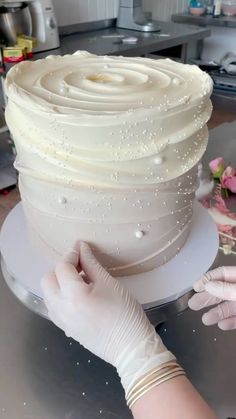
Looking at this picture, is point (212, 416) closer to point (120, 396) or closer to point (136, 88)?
point (120, 396)

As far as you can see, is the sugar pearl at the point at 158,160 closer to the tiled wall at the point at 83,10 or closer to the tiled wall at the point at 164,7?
the tiled wall at the point at 83,10

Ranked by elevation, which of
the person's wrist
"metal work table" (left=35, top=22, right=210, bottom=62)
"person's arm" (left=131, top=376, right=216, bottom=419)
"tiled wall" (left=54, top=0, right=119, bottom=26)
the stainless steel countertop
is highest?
"tiled wall" (left=54, top=0, right=119, bottom=26)

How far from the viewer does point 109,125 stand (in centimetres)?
68

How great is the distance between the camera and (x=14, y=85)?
77 centimetres

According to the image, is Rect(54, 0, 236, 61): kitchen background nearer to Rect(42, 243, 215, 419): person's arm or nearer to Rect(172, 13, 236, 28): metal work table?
Rect(172, 13, 236, 28): metal work table

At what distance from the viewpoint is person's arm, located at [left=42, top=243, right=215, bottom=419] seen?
64 cm

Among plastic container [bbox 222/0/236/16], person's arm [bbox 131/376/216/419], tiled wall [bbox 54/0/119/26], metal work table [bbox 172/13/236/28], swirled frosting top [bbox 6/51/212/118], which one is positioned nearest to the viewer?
person's arm [bbox 131/376/216/419]

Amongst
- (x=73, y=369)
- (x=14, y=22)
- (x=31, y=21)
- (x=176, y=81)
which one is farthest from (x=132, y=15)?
(x=73, y=369)

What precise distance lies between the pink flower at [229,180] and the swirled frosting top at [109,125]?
2.02 feet

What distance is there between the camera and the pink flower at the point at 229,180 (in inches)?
55.5

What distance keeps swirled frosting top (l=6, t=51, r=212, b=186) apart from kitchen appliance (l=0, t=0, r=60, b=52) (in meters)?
1.80

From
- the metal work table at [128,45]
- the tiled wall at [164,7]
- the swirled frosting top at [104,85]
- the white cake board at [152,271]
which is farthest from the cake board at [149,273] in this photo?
the tiled wall at [164,7]

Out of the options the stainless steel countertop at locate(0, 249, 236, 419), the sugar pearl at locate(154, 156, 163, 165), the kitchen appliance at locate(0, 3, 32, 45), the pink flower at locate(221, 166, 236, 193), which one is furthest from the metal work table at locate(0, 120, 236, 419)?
the kitchen appliance at locate(0, 3, 32, 45)

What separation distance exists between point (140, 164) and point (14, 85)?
27cm
